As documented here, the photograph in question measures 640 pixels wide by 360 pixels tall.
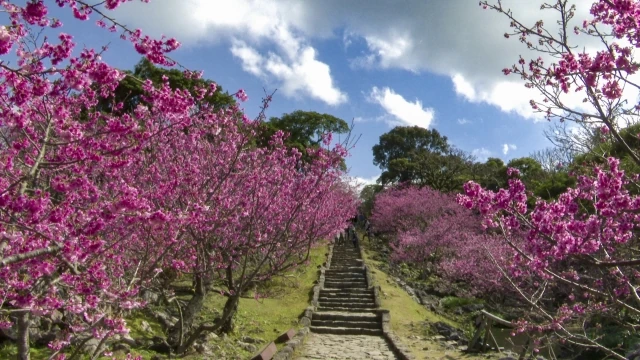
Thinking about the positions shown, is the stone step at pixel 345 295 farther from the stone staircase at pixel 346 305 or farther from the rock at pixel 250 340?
the rock at pixel 250 340

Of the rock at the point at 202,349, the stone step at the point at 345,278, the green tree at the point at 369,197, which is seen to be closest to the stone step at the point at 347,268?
the stone step at the point at 345,278

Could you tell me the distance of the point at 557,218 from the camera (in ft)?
14.9

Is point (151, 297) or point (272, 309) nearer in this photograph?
point (151, 297)

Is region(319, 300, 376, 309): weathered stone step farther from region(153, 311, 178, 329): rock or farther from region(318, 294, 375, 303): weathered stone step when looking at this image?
region(153, 311, 178, 329): rock

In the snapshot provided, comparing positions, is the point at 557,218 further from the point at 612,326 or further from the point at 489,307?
the point at 489,307

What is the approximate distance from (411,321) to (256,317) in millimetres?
4854

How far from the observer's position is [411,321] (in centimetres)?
1542

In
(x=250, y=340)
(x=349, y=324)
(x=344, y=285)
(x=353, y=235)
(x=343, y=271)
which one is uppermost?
(x=353, y=235)

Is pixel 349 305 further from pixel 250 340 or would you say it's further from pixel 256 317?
pixel 250 340

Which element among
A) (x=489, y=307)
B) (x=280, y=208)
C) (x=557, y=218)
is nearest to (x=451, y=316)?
(x=489, y=307)

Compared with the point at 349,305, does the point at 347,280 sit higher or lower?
higher

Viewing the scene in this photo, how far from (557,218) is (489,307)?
597 inches

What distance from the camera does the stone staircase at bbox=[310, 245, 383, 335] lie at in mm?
14516

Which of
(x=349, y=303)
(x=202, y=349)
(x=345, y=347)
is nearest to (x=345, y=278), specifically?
(x=349, y=303)
